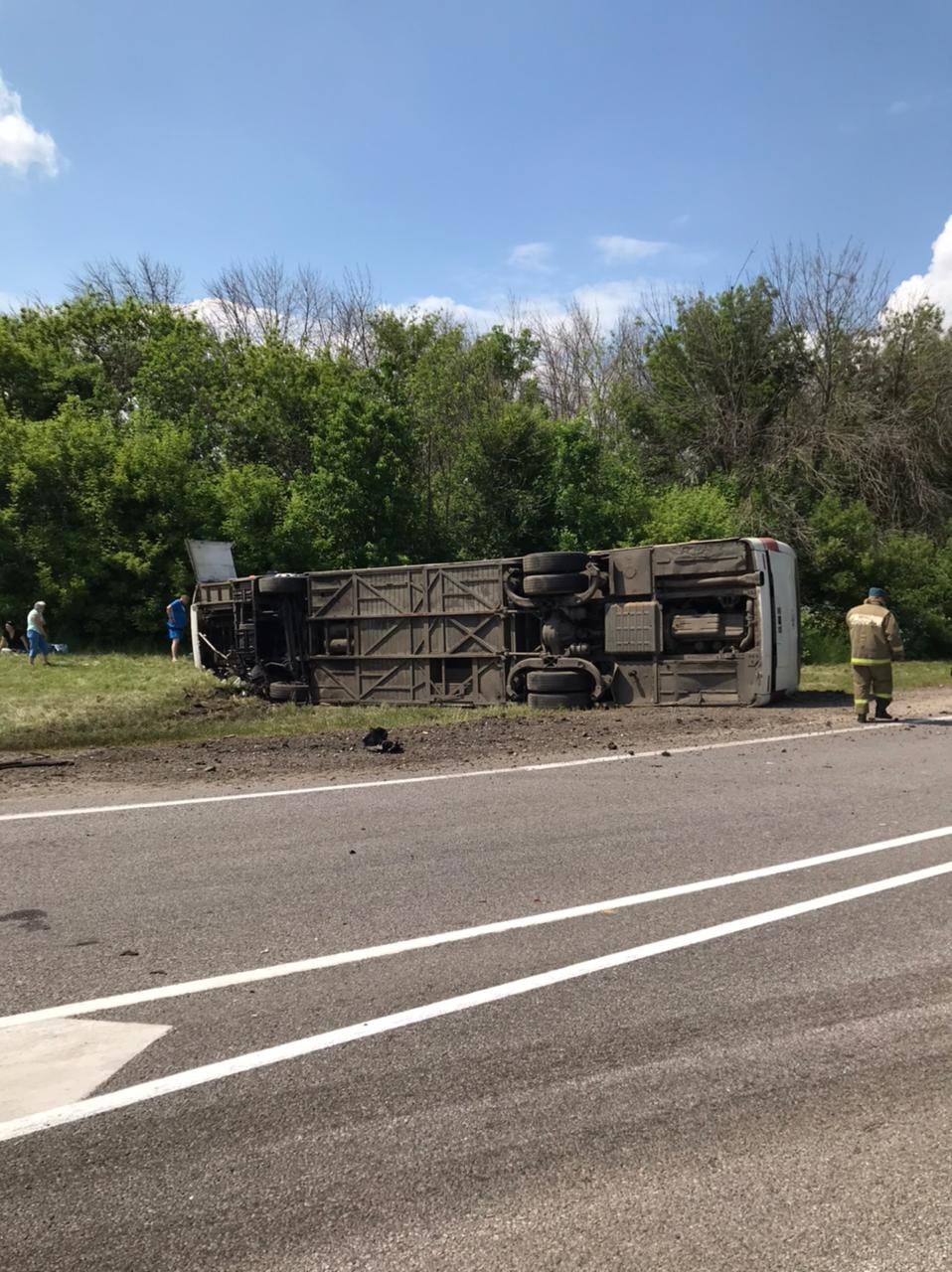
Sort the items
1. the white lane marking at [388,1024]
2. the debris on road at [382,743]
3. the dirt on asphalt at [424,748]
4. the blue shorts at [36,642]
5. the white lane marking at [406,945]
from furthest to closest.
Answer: the blue shorts at [36,642] → the debris on road at [382,743] → the dirt on asphalt at [424,748] → the white lane marking at [406,945] → the white lane marking at [388,1024]

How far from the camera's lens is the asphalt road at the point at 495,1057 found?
2641 millimetres

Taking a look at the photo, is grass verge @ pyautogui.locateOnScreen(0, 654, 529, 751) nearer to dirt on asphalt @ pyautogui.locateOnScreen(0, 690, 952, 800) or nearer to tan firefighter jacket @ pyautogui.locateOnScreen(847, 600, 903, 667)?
dirt on asphalt @ pyautogui.locateOnScreen(0, 690, 952, 800)

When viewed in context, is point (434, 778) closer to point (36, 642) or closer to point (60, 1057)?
point (60, 1057)

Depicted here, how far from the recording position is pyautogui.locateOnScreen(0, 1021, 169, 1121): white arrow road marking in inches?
132

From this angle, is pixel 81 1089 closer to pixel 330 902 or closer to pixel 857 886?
pixel 330 902

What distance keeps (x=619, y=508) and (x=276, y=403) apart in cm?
1383

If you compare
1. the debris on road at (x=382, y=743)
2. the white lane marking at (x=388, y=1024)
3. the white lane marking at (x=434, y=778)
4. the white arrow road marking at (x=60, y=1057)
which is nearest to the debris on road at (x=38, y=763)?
the white lane marking at (x=434, y=778)

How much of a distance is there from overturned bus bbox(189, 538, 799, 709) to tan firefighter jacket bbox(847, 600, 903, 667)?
46.7 inches

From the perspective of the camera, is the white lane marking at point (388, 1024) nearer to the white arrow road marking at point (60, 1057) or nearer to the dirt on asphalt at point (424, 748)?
the white arrow road marking at point (60, 1057)

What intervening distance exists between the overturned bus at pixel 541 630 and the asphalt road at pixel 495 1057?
7.90 m

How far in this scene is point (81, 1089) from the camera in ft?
11.2

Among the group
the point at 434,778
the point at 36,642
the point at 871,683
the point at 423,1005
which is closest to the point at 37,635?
the point at 36,642

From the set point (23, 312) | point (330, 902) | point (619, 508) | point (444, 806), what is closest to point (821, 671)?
point (619, 508)

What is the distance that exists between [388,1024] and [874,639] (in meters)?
11.5
